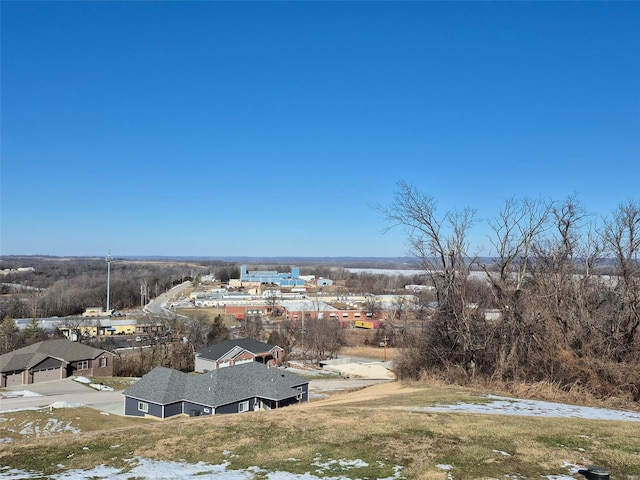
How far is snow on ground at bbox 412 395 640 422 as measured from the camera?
1111 cm

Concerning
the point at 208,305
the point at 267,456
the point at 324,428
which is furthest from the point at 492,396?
the point at 208,305

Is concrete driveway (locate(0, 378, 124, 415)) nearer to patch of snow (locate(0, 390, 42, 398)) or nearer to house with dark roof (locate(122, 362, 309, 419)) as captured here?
patch of snow (locate(0, 390, 42, 398))

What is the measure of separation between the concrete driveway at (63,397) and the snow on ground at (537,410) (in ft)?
65.1

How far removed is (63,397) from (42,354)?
818cm

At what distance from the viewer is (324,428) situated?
966 cm

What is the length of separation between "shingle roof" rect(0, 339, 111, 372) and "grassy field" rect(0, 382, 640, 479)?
29.7m

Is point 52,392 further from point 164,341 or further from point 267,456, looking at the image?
point 267,456

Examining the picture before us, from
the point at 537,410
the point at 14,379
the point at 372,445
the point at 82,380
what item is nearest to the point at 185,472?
the point at 372,445

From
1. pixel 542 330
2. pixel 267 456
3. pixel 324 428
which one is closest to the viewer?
pixel 267 456

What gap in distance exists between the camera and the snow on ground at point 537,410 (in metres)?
11.1

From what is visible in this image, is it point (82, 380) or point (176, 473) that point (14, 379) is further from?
point (176, 473)

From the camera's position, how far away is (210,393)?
77.9 feet

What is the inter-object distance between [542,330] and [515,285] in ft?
5.63

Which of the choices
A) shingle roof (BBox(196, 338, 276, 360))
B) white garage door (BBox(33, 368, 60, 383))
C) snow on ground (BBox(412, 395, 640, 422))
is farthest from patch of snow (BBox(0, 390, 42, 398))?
snow on ground (BBox(412, 395, 640, 422))
